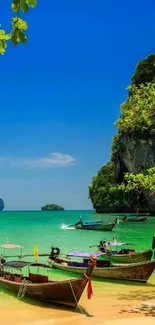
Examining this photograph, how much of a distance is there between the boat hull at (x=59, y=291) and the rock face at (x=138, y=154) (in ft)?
166

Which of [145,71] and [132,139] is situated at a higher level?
[145,71]

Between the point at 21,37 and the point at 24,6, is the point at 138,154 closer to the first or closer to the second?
the point at 21,37

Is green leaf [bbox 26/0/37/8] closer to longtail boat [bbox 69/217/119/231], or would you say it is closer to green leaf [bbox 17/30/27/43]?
green leaf [bbox 17/30/27/43]

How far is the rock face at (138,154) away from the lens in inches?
2467

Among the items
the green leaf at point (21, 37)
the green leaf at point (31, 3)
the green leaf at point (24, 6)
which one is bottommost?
the green leaf at point (21, 37)

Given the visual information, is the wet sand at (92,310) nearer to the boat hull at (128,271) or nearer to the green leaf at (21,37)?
the boat hull at (128,271)

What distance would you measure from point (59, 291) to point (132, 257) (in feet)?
27.0

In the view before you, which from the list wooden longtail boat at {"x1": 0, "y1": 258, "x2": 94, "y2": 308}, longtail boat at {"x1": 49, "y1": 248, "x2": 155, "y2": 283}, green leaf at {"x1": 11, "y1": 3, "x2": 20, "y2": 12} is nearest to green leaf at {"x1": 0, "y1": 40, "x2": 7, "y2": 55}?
green leaf at {"x1": 11, "y1": 3, "x2": 20, "y2": 12}

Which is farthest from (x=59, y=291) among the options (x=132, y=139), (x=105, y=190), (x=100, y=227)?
(x=105, y=190)

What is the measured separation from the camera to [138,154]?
65.1 meters

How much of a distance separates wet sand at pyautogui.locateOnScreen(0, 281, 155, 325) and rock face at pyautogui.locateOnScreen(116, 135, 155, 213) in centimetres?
4913

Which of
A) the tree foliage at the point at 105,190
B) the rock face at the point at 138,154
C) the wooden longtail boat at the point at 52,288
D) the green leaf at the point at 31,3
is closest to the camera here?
the green leaf at the point at 31,3

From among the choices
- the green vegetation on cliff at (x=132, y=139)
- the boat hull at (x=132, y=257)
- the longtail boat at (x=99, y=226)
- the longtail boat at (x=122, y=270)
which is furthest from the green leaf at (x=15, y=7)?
the longtail boat at (x=99, y=226)

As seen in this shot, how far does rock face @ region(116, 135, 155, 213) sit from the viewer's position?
62656mm
